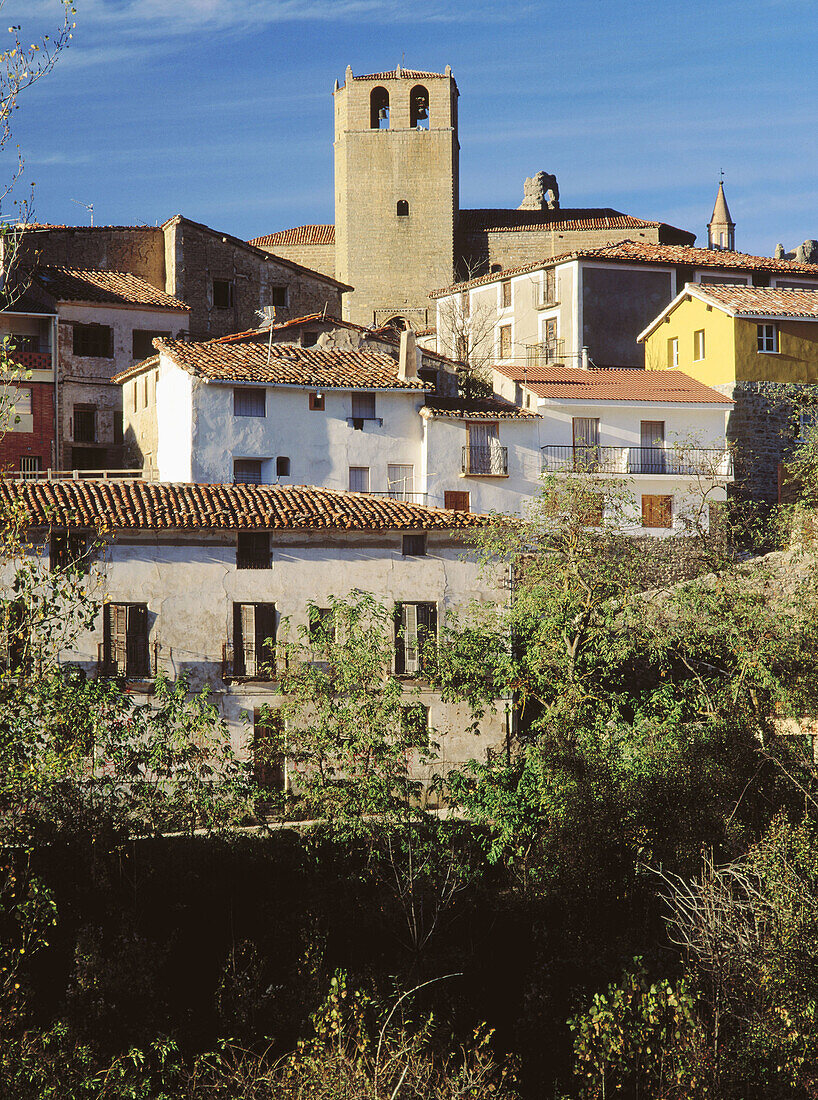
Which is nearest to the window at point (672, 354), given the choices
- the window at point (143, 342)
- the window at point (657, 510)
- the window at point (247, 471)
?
the window at point (657, 510)

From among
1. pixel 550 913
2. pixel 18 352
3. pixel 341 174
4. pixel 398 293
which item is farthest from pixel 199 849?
pixel 341 174

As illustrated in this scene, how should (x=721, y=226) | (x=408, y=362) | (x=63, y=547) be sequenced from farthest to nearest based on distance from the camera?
(x=721, y=226)
(x=408, y=362)
(x=63, y=547)

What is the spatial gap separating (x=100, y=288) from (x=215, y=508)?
1849 cm

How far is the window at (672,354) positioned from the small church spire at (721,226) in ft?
→ 117

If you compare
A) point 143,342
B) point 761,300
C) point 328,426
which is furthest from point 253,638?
point 761,300

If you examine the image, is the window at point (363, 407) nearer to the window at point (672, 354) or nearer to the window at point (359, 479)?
the window at point (359, 479)

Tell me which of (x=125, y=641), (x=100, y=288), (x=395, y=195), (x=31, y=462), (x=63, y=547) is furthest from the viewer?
(x=395, y=195)

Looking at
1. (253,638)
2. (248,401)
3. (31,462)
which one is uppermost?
(248,401)

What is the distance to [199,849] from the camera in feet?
79.4

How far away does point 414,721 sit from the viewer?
26141mm

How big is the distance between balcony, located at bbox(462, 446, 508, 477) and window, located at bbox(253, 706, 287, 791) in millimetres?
13367

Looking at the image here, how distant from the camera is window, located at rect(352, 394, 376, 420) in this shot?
124 feet

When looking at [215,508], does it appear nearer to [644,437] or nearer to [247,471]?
[247,471]

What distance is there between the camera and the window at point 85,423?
42.1 m
